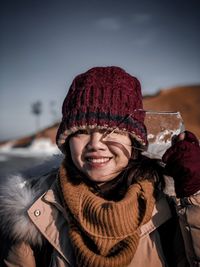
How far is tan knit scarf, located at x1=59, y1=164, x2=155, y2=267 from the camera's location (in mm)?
1007

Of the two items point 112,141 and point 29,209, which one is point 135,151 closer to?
point 112,141

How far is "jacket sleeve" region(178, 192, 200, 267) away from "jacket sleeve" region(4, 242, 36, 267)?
25.5 inches

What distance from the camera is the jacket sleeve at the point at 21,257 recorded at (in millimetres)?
1168

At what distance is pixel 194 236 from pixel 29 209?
667mm

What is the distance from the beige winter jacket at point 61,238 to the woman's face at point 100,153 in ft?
0.65

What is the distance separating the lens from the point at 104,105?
1.19 meters

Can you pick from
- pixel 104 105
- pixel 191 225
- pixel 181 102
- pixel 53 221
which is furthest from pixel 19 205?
pixel 181 102

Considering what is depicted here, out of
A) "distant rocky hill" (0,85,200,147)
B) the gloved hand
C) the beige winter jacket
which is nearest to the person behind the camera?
the gloved hand

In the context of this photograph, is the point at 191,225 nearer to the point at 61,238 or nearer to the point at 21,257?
the point at 61,238

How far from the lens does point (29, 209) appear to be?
117 centimetres

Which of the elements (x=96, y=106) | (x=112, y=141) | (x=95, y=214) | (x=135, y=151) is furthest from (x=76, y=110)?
(x=95, y=214)

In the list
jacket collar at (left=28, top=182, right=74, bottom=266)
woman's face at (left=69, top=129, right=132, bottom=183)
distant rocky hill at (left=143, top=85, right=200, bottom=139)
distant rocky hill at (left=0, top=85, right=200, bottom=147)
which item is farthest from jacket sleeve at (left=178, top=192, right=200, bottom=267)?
distant rocky hill at (left=143, top=85, right=200, bottom=139)

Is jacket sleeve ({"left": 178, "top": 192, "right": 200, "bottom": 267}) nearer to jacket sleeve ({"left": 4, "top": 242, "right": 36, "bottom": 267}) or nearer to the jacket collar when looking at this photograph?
the jacket collar

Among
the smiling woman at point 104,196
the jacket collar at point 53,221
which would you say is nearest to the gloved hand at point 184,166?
the smiling woman at point 104,196
